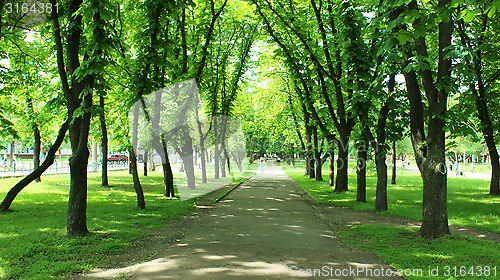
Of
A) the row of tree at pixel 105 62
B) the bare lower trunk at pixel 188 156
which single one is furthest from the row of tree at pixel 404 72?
the bare lower trunk at pixel 188 156

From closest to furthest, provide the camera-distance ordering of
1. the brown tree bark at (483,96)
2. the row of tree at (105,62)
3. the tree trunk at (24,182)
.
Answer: the row of tree at (105,62) < the tree trunk at (24,182) < the brown tree bark at (483,96)

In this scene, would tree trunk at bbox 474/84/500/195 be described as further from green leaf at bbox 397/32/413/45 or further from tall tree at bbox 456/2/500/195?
green leaf at bbox 397/32/413/45

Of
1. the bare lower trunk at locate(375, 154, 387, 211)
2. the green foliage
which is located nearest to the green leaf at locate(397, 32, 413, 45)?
the green foliage

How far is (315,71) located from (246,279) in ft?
40.2

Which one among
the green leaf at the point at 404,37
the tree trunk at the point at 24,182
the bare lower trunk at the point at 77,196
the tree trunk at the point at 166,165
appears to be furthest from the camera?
the tree trunk at the point at 166,165

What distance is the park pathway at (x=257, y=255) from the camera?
204 inches

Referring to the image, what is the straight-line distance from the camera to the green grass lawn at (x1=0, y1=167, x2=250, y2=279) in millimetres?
5402

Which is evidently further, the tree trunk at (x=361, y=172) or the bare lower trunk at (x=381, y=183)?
the tree trunk at (x=361, y=172)

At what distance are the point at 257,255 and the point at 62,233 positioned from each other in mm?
4476

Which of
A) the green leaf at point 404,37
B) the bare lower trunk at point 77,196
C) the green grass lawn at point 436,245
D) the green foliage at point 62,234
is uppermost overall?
the green leaf at point 404,37

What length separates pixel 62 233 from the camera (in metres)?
7.37

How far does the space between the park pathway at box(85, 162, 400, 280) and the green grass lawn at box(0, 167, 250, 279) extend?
2.76ft

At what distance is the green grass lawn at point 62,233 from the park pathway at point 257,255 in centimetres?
84

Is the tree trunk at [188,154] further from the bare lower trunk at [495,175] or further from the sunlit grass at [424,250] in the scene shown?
the bare lower trunk at [495,175]
